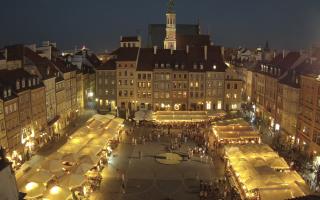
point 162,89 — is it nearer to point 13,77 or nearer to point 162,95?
point 162,95

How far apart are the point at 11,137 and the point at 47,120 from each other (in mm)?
11549

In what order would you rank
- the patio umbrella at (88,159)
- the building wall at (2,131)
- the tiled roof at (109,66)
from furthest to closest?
the tiled roof at (109,66)
the building wall at (2,131)
the patio umbrella at (88,159)

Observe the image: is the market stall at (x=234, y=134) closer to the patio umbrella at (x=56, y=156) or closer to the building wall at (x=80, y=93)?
the patio umbrella at (x=56, y=156)

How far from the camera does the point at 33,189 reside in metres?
28.7

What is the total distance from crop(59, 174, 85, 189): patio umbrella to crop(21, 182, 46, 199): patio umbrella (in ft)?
6.65

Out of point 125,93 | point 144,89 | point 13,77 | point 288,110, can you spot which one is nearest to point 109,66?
point 125,93

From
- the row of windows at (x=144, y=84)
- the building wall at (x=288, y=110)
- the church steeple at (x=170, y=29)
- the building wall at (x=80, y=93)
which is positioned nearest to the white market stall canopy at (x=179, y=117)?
the building wall at (x=288, y=110)

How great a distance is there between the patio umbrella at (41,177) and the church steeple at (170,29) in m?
62.4

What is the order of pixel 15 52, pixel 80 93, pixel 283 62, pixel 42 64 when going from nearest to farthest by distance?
1. pixel 15 52
2. pixel 42 64
3. pixel 283 62
4. pixel 80 93

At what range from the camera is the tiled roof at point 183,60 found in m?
71.3

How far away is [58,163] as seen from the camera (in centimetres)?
3341

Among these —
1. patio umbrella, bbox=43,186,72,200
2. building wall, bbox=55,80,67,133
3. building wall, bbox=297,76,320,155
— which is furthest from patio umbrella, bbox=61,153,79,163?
building wall, bbox=297,76,320,155

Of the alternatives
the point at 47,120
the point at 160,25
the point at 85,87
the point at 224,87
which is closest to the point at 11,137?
the point at 47,120

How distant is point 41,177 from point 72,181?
2.42m
